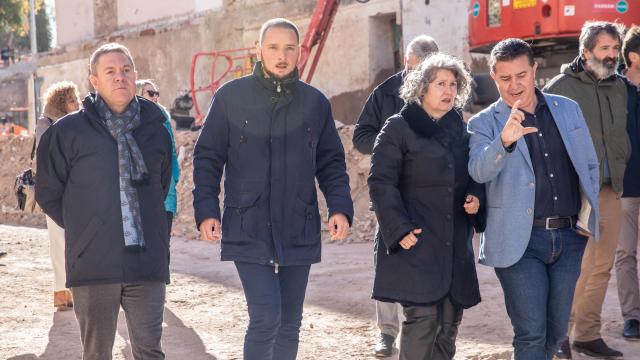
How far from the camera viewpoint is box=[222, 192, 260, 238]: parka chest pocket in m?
4.71

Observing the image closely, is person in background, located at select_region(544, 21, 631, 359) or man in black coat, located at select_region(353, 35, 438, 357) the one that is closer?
person in background, located at select_region(544, 21, 631, 359)

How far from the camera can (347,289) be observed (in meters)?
9.26

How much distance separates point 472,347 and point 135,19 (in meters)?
22.0

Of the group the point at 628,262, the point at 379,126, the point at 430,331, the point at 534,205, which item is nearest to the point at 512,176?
the point at 534,205

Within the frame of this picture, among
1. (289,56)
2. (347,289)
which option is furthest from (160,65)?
(289,56)

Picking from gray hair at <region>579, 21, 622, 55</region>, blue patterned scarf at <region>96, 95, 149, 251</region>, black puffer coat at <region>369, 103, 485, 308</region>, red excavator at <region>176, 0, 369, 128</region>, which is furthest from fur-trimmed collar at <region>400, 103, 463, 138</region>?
red excavator at <region>176, 0, 369, 128</region>

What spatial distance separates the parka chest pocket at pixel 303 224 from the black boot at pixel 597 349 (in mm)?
2226

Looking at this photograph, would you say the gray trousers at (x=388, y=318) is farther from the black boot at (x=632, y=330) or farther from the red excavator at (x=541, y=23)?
the red excavator at (x=541, y=23)

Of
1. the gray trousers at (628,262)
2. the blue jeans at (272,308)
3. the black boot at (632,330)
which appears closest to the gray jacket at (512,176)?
the blue jeans at (272,308)

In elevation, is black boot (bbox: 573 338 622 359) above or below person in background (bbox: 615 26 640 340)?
below

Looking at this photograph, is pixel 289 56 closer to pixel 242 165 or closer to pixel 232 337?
pixel 242 165

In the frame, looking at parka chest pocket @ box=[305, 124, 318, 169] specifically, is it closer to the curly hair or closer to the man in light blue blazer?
the man in light blue blazer

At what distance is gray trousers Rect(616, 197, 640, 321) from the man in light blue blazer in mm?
1734

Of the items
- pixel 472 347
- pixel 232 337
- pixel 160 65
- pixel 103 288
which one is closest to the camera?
pixel 103 288
